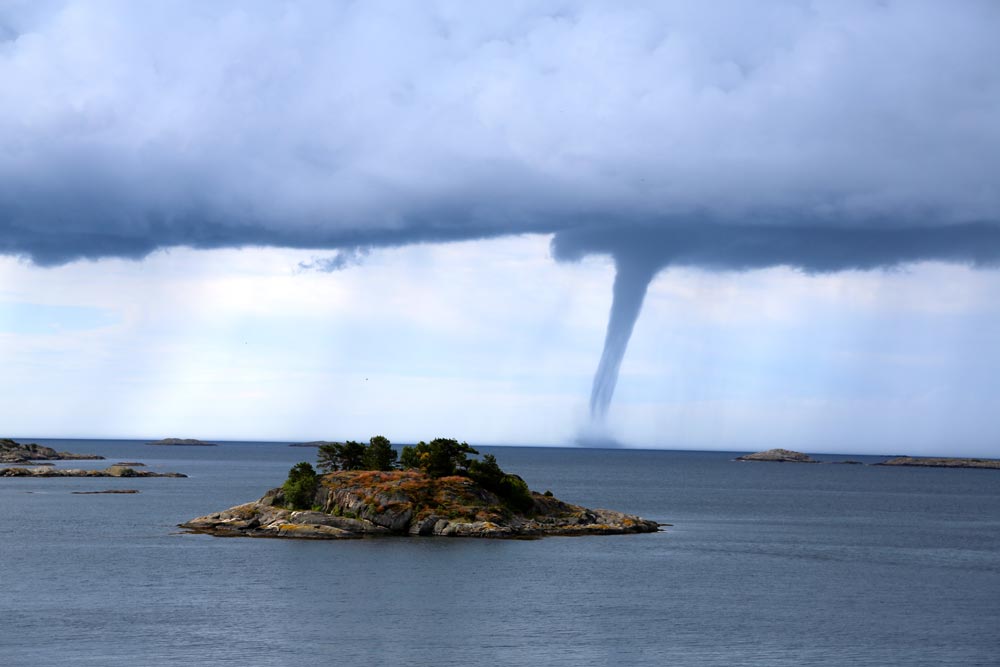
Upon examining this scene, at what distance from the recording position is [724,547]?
13338cm

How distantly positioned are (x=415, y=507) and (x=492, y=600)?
47804 mm

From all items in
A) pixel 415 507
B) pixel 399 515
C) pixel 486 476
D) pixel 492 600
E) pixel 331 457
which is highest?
pixel 331 457

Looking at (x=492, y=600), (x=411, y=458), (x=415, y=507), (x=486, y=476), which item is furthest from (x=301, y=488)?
(x=492, y=600)

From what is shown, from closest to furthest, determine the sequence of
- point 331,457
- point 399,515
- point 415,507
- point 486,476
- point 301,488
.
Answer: point 399,515 → point 415,507 → point 301,488 → point 486,476 → point 331,457

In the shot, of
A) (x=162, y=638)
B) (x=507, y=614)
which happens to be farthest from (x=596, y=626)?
(x=162, y=638)

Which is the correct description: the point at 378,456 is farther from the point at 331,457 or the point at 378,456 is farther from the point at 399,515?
the point at 399,515

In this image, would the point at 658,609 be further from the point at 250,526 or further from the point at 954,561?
the point at 250,526

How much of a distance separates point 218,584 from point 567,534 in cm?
5625

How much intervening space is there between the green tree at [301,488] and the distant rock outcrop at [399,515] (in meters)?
0.97

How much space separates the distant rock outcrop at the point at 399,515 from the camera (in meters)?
133

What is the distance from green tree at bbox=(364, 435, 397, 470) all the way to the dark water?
22862 millimetres

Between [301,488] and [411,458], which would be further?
[411,458]

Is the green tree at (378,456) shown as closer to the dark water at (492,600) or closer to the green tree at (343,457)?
the green tree at (343,457)

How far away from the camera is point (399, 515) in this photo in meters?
135
